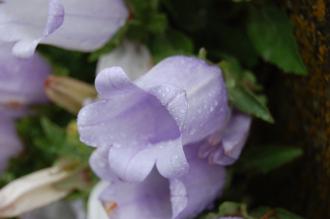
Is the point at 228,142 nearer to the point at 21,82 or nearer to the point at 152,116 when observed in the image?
the point at 152,116

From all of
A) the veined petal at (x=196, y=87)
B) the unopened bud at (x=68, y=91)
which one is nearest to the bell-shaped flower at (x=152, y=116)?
the veined petal at (x=196, y=87)

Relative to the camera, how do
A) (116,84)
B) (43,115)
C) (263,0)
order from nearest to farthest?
(116,84), (263,0), (43,115)

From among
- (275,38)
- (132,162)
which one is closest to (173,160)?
(132,162)

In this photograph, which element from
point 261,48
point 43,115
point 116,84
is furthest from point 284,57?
point 43,115

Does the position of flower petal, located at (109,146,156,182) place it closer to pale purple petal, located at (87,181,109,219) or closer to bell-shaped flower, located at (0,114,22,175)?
pale purple petal, located at (87,181,109,219)

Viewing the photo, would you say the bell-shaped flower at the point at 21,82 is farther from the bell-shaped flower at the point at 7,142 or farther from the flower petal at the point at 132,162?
the flower petal at the point at 132,162

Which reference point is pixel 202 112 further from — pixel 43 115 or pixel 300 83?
pixel 43 115
